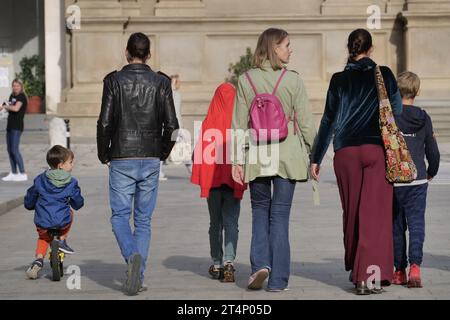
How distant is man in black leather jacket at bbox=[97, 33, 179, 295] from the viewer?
9.45 meters

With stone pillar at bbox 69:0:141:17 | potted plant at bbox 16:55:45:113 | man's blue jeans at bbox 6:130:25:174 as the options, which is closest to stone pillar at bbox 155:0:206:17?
stone pillar at bbox 69:0:141:17

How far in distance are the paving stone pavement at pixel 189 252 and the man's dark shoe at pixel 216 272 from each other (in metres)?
0.06

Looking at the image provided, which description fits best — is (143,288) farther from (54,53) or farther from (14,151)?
(54,53)

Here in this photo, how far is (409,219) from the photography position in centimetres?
979

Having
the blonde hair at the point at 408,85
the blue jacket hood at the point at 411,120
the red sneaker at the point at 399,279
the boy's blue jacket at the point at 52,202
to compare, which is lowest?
the red sneaker at the point at 399,279

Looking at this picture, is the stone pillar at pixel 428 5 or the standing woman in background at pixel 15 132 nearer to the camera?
the standing woman in background at pixel 15 132

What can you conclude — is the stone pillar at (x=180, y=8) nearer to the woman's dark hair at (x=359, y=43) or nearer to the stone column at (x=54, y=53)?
the stone column at (x=54, y=53)

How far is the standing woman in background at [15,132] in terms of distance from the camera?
20.7m

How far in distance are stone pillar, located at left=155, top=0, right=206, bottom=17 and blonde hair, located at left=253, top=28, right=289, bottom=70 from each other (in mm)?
22151

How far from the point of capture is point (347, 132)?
923cm

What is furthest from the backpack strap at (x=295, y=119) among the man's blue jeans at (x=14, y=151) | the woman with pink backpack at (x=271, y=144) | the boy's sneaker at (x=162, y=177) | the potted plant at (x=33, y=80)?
the potted plant at (x=33, y=80)

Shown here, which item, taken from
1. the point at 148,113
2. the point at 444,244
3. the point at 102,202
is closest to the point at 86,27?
the point at 102,202

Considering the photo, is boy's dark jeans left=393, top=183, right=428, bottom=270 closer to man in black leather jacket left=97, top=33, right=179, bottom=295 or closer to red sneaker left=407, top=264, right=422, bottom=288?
red sneaker left=407, top=264, right=422, bottom=288
